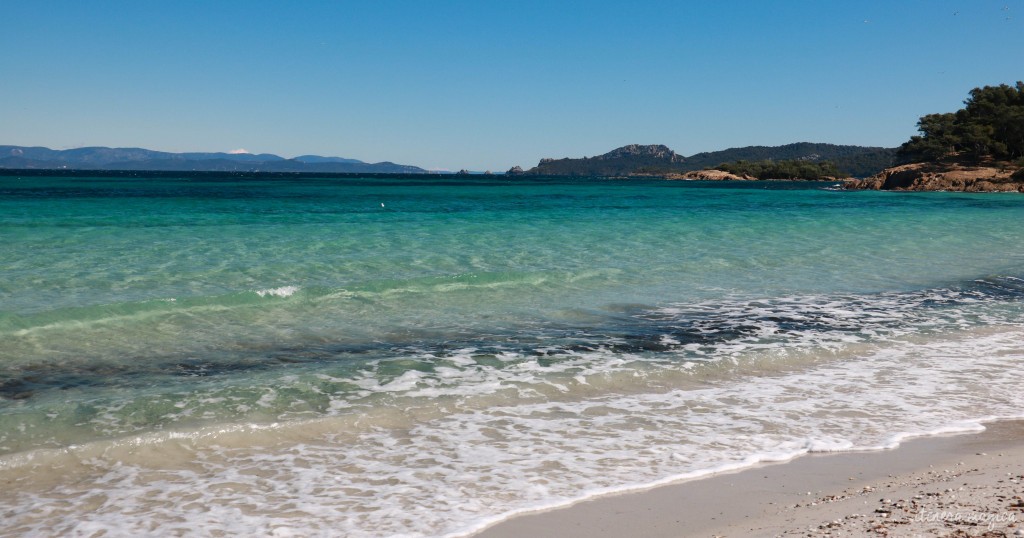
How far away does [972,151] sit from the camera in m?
83.3

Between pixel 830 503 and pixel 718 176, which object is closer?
pixel 830 503

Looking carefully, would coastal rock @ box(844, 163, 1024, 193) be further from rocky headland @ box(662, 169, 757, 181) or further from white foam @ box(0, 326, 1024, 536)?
white foam @ box(0, 326, 1024, 536)

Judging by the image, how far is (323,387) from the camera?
7.42m

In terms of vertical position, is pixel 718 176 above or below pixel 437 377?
above

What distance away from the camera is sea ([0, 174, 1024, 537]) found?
506 centimetres

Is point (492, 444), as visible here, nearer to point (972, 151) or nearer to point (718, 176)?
point (972, 151)

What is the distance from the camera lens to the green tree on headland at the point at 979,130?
78.9m

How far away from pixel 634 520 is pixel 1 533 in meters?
3.73

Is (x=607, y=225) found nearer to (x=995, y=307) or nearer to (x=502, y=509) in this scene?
(x=995, y=307)

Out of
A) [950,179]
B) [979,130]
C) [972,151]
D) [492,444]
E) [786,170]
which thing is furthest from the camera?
[786,170]

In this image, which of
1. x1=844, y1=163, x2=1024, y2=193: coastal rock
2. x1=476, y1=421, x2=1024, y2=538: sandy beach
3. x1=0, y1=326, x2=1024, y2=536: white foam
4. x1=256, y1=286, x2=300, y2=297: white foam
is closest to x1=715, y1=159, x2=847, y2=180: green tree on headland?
x1=844, y1=163, x2=1024, y2=193: coastal rock

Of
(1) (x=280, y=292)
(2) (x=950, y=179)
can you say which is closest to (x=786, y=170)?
(2) (x=950, y=179)

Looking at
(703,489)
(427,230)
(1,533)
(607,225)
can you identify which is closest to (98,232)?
(427,230)

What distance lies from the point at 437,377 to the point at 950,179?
7999 centimetres
